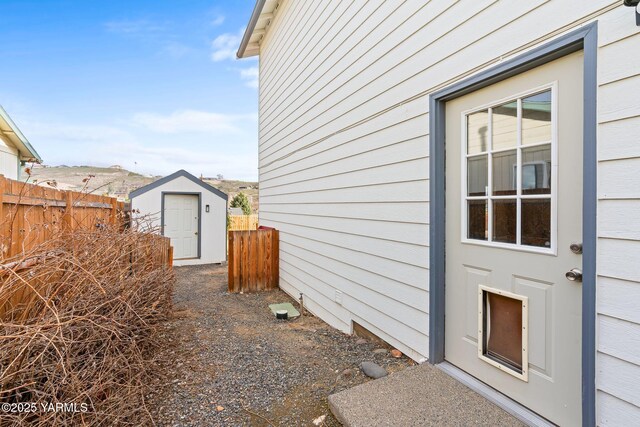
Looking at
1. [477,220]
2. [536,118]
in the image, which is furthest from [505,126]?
[477,220]

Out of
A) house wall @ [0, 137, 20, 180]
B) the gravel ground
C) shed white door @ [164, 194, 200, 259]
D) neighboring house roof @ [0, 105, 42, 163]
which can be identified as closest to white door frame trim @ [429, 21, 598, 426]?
the gravel ground

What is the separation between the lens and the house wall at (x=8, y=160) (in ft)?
30.8

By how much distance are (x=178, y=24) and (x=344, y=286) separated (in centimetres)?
1004

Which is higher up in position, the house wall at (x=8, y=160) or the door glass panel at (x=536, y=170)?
the house wall at (x=8, y=160)

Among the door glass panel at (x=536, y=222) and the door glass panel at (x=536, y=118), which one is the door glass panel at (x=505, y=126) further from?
the door glass panel at (x=536, y=222)

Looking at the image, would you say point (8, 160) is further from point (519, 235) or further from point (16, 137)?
point (519, 235)

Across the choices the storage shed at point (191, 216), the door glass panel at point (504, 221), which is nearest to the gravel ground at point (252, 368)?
the door glass panel at point (504, 221)

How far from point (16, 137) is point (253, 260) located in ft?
29.5

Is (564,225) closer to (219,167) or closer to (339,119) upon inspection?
(339,119)

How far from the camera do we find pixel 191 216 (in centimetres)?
974

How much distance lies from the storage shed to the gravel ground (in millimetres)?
5011

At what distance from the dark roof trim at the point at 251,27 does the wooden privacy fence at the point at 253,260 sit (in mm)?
4304

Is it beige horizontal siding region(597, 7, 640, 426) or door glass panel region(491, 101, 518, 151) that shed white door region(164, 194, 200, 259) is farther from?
beige horizontal siding region(597, 7, 640, 426)

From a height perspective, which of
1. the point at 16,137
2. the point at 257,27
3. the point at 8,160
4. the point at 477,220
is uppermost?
the point at 257,27
